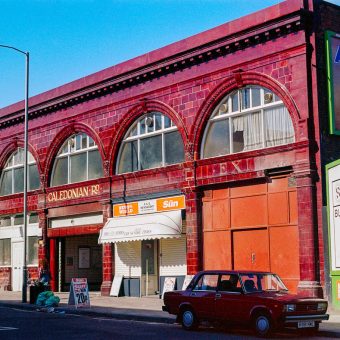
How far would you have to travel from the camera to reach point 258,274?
54.9ft

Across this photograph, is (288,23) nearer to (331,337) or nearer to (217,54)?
(217,54)

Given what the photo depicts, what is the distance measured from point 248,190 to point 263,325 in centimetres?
954

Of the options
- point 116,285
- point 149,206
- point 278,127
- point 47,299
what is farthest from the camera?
point 116,285

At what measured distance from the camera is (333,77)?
23031 millimetres

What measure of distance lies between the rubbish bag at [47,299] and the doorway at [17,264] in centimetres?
1151

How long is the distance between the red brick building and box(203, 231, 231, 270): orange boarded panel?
58 millimetres

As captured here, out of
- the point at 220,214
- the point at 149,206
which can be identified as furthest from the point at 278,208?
the point at 149,206

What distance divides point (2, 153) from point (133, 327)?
2301cm

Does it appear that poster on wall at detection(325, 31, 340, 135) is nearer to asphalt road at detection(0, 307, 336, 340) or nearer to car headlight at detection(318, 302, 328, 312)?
car headlight at detection(318, 302, 328, 312)

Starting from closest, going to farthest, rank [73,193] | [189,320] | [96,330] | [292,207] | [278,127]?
1. [96,330]
2. [189,320]
3. [292,207]
4. [278,127]
5. [73,193]

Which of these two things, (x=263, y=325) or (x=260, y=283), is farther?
(x=260, y=283)

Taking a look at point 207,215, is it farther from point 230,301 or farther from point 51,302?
point 230,301

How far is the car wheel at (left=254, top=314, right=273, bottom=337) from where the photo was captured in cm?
1526

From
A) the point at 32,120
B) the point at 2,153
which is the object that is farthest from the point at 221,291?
the point at 2,153
